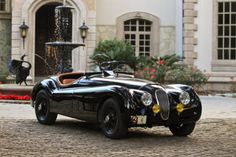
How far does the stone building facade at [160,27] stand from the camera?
23.1 metres

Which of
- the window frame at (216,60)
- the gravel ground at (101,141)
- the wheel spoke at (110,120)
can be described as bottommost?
the gravel ground at (101,141)

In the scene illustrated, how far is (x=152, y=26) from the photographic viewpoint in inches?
984

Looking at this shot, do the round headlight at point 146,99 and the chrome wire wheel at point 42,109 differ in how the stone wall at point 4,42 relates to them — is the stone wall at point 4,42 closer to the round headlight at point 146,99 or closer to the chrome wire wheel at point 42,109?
the chrome wire wheel at point 42,109

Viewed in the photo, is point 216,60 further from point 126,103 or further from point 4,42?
point 126,103

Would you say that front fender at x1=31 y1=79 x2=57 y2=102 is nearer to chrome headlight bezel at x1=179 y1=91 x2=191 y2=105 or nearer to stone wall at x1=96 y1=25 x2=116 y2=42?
chrome headlight bezel at x1=179 y1=91 x2=191 y2=105

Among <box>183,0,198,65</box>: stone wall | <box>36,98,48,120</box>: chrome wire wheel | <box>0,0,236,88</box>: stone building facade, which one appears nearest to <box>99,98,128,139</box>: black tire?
<box>36,98,48,120</box>: chrome wire wheel

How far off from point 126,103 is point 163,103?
61 centimetres

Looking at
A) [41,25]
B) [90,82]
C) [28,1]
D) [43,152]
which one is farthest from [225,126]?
[41,25]

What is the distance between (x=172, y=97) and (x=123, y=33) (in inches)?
627

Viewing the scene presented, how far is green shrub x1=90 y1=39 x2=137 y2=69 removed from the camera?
22109 millimetres

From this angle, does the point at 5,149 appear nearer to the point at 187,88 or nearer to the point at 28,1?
the point at 187,88

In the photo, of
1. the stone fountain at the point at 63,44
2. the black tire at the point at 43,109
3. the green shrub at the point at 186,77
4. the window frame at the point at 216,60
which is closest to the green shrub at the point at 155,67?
the green shrub at the point at 186,77

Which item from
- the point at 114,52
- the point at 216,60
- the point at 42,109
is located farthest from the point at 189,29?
the point at 42,109

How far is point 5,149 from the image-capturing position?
8062 millimetres
